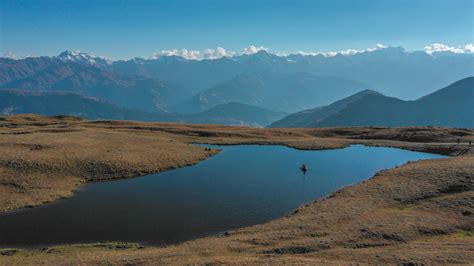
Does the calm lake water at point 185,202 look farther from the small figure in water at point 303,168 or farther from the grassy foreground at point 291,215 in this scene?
the grassy foreground at point 291,215

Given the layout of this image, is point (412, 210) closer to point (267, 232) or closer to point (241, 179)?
point (267, 232)

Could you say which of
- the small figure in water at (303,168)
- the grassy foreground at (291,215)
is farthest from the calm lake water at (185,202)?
the grassy foreground at (291,215)

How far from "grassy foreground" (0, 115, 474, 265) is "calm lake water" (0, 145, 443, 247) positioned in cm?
331

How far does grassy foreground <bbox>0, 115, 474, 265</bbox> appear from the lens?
35.2m

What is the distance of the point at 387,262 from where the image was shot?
3203 centimetres

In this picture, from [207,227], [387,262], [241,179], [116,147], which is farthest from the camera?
[116,147]

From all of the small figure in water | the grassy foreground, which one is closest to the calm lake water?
the small figure in water

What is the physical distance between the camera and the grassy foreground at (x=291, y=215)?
35.2m

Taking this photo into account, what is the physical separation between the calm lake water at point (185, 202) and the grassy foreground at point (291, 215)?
10.9 feet

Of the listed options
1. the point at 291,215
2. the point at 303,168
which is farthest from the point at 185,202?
the point at 303,168

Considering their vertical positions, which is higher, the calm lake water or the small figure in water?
the small figure in water

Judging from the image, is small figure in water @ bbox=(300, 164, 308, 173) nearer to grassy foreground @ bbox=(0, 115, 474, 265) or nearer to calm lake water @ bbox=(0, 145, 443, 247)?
calm lake water @ bbox=(0, 145, 443, 247)

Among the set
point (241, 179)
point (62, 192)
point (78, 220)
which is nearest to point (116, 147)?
point (62, 192)

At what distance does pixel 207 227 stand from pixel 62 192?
28906 millimetres
